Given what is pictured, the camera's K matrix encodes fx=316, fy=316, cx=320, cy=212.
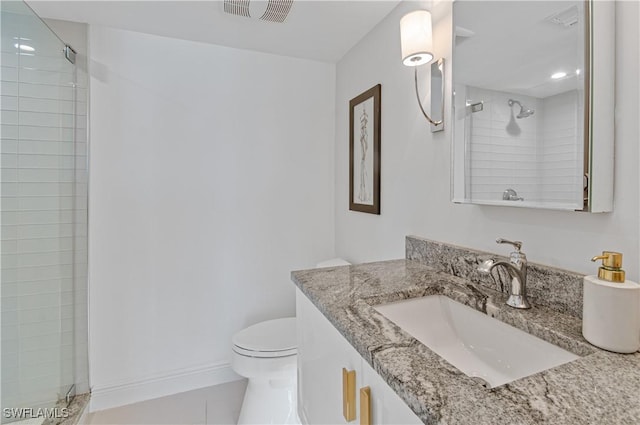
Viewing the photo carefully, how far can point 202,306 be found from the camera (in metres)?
1.95

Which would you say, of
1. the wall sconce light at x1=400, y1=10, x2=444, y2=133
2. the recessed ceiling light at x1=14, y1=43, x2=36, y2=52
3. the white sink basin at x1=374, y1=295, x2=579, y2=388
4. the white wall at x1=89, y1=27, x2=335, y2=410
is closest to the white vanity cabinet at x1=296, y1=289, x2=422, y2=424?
the white sink basin at x1=374, y1=295, x2=579, y2=388

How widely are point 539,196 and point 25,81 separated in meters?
2.10

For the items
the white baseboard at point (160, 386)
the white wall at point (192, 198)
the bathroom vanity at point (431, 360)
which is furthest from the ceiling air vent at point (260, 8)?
the white baseboard at point (160, 386)

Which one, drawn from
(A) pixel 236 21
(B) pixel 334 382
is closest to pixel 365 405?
(B) pixel 334 382

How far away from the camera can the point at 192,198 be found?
1915mm

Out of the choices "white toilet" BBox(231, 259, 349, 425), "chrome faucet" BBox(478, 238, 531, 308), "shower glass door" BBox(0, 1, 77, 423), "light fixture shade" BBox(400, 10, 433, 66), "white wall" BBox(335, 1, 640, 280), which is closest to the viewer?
"white wall" BBox(335, 1, 640, 280)

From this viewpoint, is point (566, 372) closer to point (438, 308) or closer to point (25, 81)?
point (438, 308)

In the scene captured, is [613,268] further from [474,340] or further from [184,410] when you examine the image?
[184,410]

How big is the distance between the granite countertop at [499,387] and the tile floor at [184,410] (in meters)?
1.26

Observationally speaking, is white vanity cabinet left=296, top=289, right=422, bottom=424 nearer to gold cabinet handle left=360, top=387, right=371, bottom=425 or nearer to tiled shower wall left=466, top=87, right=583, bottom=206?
gold cabinet handle left=360, top=387, right=371, bottom=425

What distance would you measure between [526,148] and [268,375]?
1384 millimetres

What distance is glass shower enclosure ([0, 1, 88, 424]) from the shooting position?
1363mm

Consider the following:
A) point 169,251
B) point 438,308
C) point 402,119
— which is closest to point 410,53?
point 402,119

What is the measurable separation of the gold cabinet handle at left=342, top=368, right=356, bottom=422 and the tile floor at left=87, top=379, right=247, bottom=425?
1.25 meters
